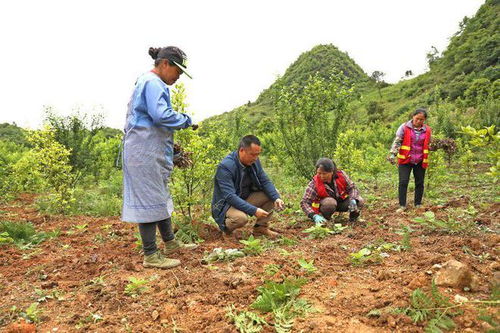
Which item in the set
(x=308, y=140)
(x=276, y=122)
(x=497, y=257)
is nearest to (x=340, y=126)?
(x=308, y=140)

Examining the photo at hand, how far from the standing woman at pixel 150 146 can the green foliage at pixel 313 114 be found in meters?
Answer: 3.84

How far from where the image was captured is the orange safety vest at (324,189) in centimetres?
474

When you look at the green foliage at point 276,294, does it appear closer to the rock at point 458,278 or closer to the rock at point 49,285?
the rock at point 458,278

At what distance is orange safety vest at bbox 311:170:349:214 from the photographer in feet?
15.6

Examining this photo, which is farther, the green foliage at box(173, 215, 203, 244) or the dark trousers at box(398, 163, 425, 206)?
the dark trousers at box(398, 163, 425, 206)

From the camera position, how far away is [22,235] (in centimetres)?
475

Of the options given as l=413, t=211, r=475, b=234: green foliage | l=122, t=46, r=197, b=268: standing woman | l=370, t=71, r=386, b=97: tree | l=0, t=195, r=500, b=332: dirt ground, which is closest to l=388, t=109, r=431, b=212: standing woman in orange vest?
l=0, t=195, r=500, b=332: dirt ground

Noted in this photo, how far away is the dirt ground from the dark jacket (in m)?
0.38

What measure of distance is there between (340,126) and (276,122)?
4.19ft

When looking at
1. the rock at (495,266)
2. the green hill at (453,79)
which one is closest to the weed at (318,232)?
the rock at (495,266)

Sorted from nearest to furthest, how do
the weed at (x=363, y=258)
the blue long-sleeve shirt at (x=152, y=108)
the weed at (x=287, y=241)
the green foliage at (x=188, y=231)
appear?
the weed at (x=363, y=258) → the blue long-sleeve shirt at (x=152, y=108) → the weed at (x=287, y=241) → the green foliage at (x=188, y=231)

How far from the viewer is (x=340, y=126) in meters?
7.28

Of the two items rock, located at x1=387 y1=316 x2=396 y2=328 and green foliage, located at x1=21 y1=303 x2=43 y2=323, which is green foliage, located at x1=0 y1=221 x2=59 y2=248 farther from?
rock, located at x1=387 y1=316 x2=396 y2=328

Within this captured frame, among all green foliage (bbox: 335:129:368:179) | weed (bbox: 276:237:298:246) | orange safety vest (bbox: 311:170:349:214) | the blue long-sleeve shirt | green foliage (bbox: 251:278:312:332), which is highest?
the blue long-sleeve shirt
